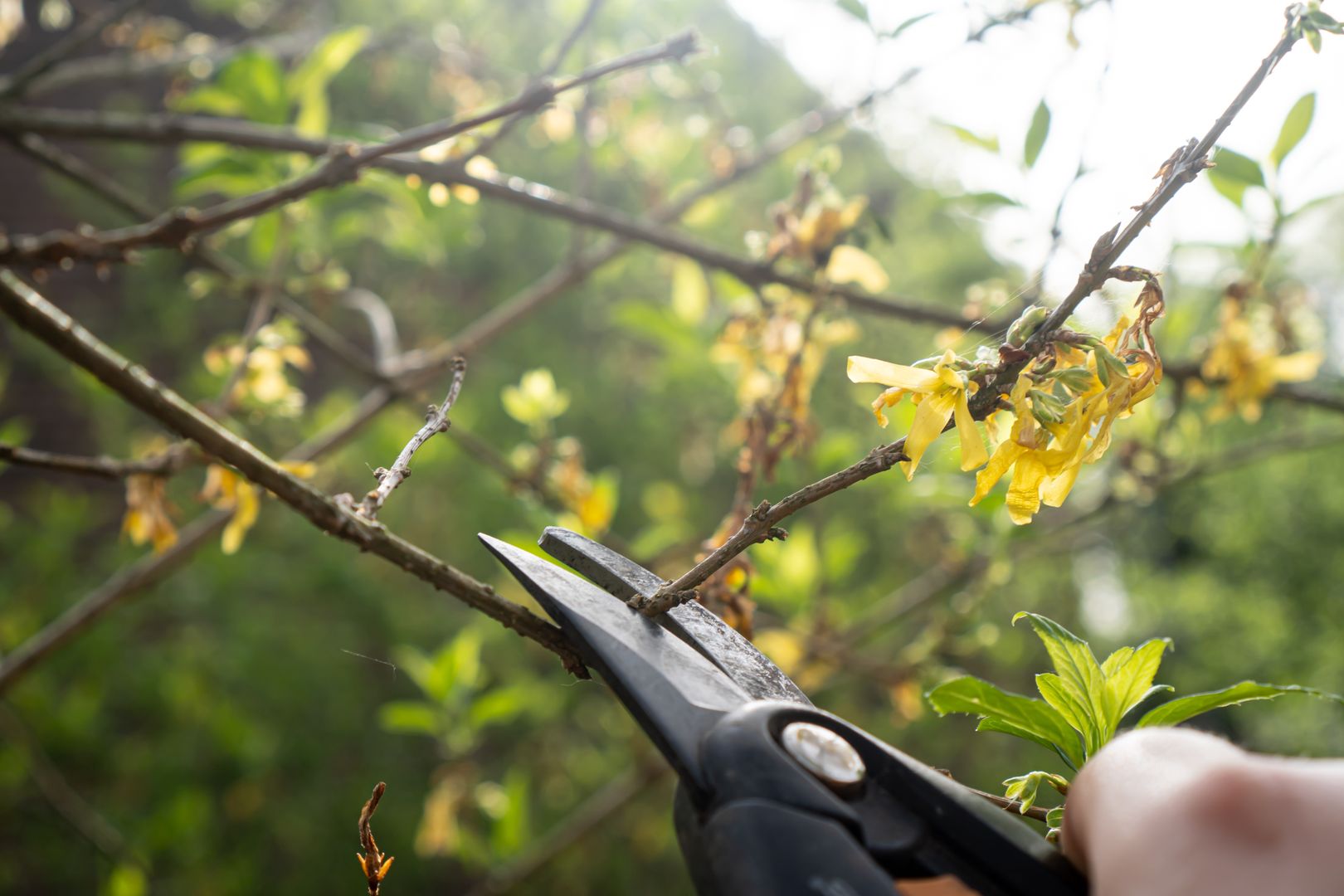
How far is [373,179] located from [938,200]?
0.92 m

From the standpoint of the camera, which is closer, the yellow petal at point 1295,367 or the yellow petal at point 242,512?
the yellow petal at point 242,512

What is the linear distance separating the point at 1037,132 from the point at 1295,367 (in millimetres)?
625

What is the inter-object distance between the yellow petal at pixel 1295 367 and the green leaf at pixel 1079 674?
1.04m

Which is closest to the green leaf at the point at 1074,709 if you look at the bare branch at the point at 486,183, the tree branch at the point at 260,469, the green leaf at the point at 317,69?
the tree branch at the point at 260,469

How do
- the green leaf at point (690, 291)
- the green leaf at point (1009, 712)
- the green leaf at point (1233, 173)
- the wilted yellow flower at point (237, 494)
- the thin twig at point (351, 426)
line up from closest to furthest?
the green leaf at point (1009, 712)
the wilted yellow flower at point (237, 494)
the green leaf at point (1233, 173)
the thin twig at point (351, 426)
the green leaf at point (690, 291)

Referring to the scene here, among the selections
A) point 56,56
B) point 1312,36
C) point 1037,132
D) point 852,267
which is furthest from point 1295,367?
point 56,56

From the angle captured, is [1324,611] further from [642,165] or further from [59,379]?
[59,379]

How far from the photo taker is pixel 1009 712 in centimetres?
66

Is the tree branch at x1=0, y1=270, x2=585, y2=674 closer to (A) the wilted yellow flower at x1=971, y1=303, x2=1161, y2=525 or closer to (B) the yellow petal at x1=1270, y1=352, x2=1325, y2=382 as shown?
(A) the wilted yellow flower at x1=971, y1=303, x2=1161, y2=525

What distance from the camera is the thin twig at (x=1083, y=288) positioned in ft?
1.73

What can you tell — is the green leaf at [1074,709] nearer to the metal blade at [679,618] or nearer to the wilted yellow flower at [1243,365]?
the metal blade at [679,618]

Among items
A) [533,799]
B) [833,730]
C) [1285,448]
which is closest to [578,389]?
[533,799]

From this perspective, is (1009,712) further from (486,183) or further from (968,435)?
(486,183)

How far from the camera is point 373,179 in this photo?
1368mm
